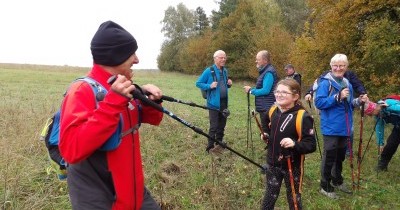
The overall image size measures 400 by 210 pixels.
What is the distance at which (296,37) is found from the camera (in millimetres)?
18938

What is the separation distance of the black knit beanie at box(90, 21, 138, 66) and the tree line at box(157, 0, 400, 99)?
12.0 metres

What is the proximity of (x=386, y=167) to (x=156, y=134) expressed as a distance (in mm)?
5010

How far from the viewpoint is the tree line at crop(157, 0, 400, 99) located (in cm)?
1289

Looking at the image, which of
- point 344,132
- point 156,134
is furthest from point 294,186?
point 156,134

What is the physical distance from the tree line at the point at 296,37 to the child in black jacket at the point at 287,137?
969 cm

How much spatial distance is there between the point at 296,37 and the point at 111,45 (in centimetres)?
1775

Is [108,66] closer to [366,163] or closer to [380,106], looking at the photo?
[380,106]

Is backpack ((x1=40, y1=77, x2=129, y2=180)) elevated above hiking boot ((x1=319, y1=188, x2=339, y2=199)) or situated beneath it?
elevated above

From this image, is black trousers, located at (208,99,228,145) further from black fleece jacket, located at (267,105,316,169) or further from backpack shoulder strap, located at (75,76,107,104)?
backpack shoulder strap, located at (75,76,107,104)

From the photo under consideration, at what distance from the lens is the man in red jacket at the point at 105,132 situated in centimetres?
216

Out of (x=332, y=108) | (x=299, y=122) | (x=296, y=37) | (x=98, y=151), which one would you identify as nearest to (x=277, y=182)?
(x=299, y=122)

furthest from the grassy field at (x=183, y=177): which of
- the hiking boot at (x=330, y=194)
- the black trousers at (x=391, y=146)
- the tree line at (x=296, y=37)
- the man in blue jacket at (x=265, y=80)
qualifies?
the tree line at (x=296, y=37)

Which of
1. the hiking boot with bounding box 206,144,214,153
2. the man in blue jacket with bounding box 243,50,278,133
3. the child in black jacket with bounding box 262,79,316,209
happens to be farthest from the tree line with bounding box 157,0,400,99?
the child in black jacket with bounding box 262,79,316,209

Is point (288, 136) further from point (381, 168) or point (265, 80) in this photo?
point (381, 168)
